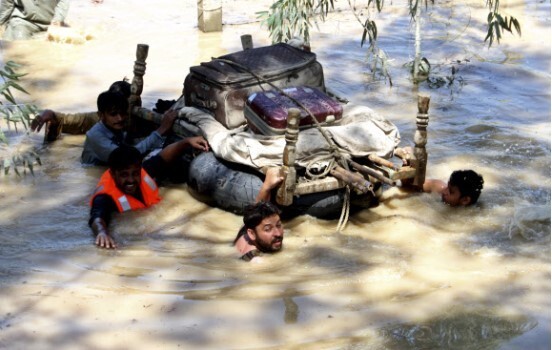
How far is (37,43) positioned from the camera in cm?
1205

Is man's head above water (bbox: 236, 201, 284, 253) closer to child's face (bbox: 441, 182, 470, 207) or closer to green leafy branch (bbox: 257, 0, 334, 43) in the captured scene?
child's face (bbox: 441, 182, 470, 207)

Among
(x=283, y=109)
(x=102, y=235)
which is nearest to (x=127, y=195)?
(x=102, y=235)

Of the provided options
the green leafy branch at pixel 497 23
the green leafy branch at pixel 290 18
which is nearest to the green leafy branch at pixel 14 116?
the green leafy branch at pixel 290 18

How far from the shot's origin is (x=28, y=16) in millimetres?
12180

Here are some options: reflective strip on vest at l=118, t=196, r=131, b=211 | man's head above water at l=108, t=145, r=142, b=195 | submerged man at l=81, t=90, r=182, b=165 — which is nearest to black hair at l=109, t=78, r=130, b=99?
submerged man at l=81, t=90, r=182, b=165

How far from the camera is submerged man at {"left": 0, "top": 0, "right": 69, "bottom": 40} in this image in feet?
39.7

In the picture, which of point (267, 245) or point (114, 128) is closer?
point (267, 245)

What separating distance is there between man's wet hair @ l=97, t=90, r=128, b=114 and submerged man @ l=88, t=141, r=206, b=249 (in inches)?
22.3

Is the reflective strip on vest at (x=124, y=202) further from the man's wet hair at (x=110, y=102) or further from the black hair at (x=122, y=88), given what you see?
the black hair at (x=122, y=88)

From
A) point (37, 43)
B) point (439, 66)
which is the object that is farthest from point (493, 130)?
point (37, 43)

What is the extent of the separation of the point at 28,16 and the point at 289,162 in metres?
7.49

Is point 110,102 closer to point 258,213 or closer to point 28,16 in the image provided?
point 258,213

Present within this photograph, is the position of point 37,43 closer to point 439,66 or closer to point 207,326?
point 439,66

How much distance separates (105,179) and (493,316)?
10.0ft
